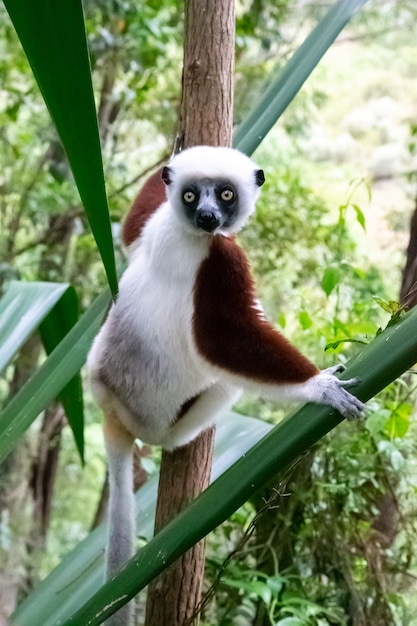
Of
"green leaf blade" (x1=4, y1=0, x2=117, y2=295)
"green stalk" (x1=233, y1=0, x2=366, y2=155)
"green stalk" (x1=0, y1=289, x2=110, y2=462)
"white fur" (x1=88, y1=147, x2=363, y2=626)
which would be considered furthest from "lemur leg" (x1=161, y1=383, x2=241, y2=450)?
"green leaf blade" (x1=4, y1=0, x2=117, y2=295)

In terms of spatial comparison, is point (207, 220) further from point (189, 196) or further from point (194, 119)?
point (194, 119)

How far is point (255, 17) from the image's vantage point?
302 cm

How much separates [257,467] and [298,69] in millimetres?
915

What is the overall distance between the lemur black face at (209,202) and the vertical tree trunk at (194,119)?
5.3 inches

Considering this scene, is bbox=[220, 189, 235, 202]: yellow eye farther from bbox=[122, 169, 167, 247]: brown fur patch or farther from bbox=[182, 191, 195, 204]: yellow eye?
bbox=[122, 169, 167, 247]: brown fur patch

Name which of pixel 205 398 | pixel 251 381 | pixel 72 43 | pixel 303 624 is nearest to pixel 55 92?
pixel 72 43

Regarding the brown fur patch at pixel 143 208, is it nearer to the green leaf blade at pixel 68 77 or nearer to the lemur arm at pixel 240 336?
the lemur arm at pixel 240 336

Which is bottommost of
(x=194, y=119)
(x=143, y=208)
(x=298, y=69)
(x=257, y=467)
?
(x=143, y=208)

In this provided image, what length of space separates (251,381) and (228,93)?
61cm

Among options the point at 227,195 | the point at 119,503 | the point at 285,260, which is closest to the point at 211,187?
the point at 227,195

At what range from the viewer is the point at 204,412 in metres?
1.56

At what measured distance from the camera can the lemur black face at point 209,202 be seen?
4.48 ft

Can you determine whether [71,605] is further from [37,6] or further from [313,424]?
[37,6]

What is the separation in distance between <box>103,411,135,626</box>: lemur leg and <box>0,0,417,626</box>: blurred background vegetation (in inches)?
9.0
